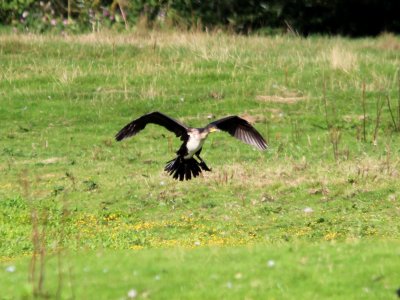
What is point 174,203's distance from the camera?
15836 mm

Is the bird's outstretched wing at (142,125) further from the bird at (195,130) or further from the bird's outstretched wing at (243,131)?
the bird's outstretched wing at (243,131)

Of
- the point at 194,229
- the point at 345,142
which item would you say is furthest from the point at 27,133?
the point at 194,229

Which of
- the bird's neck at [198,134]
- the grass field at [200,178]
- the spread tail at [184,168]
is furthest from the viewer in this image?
the spread tail at [184,168]

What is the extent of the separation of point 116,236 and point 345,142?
805 cm

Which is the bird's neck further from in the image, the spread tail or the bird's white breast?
the spread tail

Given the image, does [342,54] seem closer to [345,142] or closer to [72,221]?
[345,142]

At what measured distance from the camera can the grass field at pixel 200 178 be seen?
936 centimetres

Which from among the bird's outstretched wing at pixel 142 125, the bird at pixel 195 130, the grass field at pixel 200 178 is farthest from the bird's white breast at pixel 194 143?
the grass field at pixel 200 178

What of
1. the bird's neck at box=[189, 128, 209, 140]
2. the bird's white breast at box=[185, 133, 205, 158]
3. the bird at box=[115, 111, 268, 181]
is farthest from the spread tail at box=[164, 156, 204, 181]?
the bird's neck at box=[189, 128, 209, 140]

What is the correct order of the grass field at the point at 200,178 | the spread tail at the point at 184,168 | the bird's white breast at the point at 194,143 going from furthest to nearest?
the spread tail at the point at 184,168, the bird's white breast at the point at 194,143, the grass field at the point at 200,178

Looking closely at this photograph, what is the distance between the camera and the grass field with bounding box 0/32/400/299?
9.36m

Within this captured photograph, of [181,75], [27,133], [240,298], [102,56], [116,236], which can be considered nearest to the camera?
[240,298]

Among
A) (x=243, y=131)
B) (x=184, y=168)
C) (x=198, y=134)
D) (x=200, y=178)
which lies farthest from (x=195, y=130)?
(x=200, y=178)

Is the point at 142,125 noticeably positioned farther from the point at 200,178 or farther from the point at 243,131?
the point at 200,178
